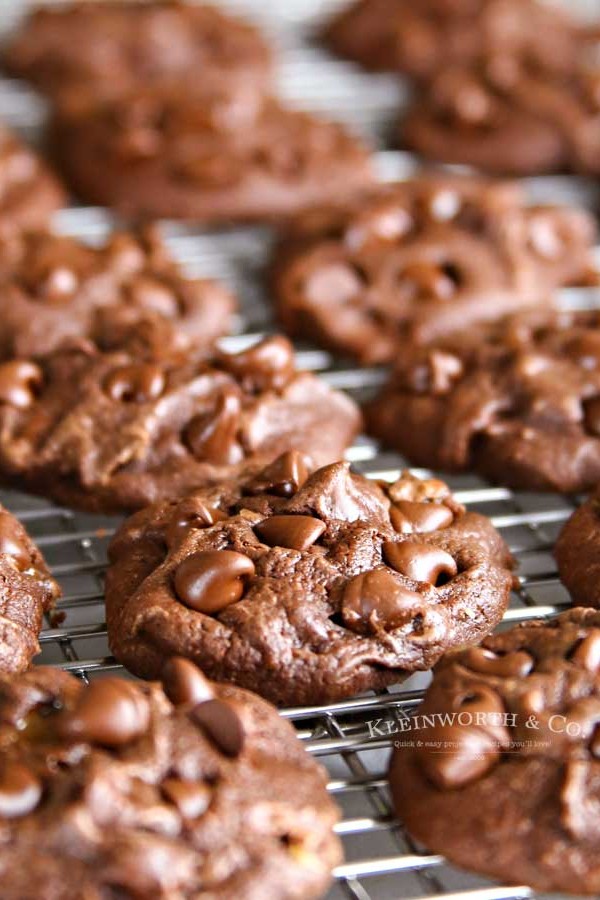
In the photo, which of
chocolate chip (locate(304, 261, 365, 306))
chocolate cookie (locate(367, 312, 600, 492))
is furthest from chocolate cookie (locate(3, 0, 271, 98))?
chocolate cookie (locate(367, 312, 600, 492))

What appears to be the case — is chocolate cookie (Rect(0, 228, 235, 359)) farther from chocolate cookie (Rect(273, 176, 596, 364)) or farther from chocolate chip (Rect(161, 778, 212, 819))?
chocolate chip (Rect(161, 778, 212, 819))

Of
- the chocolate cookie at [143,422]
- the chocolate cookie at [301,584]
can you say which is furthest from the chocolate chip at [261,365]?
the chocolate cookie at [301,584]

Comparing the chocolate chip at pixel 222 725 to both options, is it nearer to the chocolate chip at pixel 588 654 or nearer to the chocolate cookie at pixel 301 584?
the chocolate cookie at pixel 301 584

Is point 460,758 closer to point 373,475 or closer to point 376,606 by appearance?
point 376,606

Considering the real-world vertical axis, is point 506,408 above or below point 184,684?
below

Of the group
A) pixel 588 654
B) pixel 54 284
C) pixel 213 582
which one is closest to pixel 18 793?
pixel 213 582

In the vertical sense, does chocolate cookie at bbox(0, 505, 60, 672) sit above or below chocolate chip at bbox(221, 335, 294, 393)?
below
